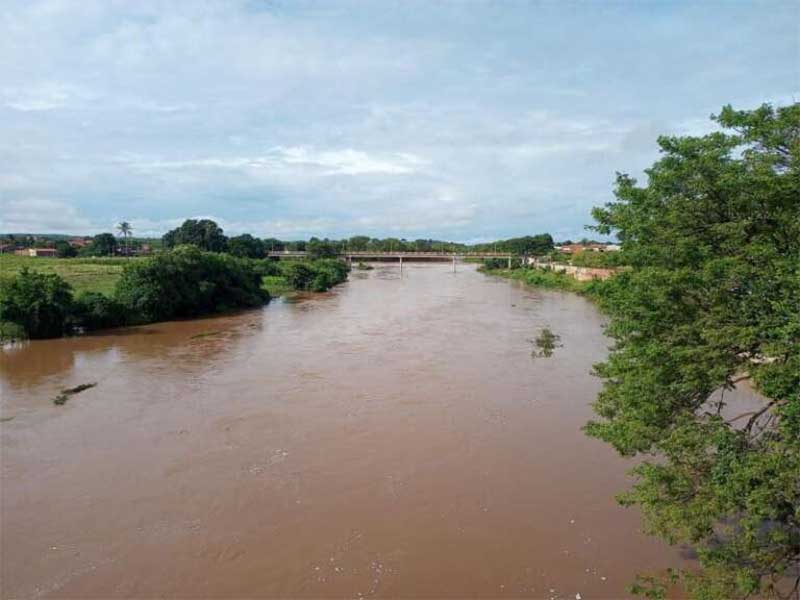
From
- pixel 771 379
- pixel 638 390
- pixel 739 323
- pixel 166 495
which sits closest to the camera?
pixel 771 379

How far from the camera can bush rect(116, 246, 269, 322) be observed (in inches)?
1112

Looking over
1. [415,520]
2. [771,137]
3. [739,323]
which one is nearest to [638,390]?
[739,323]

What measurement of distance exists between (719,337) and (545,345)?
17.4 metres

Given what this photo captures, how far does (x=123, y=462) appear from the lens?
1100 centimetres

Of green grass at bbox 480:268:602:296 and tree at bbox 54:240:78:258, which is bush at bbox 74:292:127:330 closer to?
green grass at bbox 480:268:602:296

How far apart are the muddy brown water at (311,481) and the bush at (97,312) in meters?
4.79

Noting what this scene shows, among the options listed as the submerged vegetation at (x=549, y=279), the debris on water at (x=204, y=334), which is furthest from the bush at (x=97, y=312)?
the submerged vegetation at (x=549, y=279)

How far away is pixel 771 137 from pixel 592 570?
595cm

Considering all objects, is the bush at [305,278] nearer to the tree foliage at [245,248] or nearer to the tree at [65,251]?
the tree foliage at [245,248]

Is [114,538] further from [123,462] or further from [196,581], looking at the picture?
[123,462]

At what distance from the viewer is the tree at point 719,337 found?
484 cm

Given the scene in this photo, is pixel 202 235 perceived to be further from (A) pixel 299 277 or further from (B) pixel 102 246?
(A) pixel 299 277

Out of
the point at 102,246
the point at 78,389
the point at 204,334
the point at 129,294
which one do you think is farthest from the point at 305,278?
the point at 102,246

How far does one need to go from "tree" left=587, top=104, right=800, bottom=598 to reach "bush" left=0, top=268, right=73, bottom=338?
24530mm
